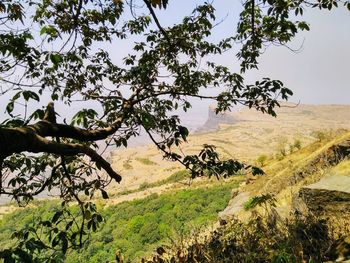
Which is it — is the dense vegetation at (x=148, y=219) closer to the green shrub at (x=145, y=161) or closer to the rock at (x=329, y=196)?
the rock at (x=329, y=196)

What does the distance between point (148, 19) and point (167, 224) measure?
43.0 metres

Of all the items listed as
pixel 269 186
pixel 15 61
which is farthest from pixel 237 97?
A: pixel 269 186

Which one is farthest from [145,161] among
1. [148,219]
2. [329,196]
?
[329,196]

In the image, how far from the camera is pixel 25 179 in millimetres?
5594

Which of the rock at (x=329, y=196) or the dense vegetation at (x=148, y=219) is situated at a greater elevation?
the rock at (x=329, y=196)

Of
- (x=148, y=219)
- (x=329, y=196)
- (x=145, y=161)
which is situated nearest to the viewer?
(x=329, y=196)

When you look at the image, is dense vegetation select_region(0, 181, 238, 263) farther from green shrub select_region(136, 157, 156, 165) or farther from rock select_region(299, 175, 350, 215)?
green shrub select_region(136, 157, 156, 165)

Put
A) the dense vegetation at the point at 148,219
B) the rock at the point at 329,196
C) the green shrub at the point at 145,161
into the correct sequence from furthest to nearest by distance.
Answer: the green shrub at the point at 145,161 → the dense vegetation at the point at 148,219 → the rock at the point at 329,196

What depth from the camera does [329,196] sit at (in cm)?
579

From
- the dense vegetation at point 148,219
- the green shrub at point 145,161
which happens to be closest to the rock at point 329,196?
the dense vegetation at point 148,219

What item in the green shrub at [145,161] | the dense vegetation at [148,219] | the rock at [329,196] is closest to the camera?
the rock at [329,196]

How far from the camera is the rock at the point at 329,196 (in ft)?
18.3

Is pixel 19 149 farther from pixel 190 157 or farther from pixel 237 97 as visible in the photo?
pixel 237 97

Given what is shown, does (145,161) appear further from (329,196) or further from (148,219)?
(329,196)
